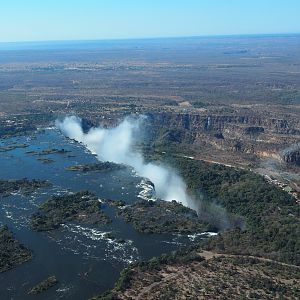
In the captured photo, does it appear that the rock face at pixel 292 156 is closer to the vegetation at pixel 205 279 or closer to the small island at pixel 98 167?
the small island at pixel 98 167

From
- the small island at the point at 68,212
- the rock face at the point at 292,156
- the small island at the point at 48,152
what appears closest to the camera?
the small island at the point at 68,212

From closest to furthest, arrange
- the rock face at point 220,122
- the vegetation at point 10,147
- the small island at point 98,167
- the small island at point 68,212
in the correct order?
the small island at point 68,212 < the small island at point 98,167 < the vegetation at point 10,147 < the rock face at point 220,122

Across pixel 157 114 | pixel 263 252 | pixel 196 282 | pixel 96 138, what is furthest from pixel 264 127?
pixel 196 282

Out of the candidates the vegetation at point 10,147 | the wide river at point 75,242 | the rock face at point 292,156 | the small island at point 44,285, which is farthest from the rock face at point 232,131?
the small island at point 44,285

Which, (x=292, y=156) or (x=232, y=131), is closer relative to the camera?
(x=292, y=156)

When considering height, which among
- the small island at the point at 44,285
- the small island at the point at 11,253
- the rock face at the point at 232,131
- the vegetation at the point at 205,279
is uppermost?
the vegetation at the point at 205,279

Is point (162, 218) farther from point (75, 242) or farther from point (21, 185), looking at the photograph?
point (21, 185)

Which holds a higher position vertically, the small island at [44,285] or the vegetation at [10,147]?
the small island at [44,285]

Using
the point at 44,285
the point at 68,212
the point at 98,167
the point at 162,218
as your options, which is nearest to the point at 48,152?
the point at 98,167
